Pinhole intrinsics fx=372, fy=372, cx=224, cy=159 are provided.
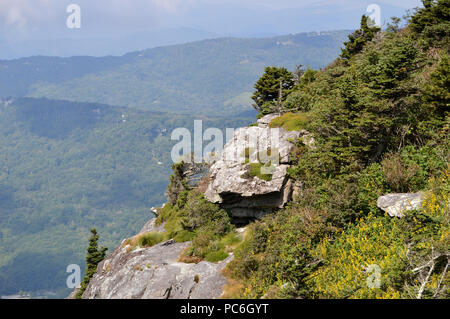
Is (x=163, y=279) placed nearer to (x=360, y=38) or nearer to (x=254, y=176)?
(x=254, y=176)

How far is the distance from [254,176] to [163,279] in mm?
7743

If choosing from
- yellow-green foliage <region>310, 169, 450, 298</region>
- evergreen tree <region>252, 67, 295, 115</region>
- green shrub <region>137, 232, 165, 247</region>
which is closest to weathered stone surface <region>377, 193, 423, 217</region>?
yellow-green foliage <region>310, 169, 450, 298</region>

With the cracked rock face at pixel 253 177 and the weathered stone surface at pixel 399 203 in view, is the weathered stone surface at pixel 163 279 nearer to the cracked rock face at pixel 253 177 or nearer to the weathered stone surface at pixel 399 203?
the cracked rock face at pixel 253 177

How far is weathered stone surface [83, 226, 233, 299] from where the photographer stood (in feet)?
50.6

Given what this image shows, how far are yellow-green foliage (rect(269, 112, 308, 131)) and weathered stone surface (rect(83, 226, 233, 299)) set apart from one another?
10.0m

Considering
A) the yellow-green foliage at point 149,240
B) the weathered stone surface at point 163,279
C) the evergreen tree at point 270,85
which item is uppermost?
the evergreen tree at point 270,85

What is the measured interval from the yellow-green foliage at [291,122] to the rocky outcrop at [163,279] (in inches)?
391

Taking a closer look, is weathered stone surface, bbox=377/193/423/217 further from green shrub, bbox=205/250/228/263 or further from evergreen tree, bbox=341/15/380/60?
evergreen tree, bbox=341/15/380/60

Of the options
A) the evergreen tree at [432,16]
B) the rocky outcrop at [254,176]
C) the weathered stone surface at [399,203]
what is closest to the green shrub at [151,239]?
the rocky outcrop at [254,176]

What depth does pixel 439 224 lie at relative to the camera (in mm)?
11555

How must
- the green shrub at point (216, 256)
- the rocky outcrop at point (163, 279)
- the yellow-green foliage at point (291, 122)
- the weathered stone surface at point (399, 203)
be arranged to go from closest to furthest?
1. the weathered stone surface at point (399, 203)
2. the rocky outcrop at point (163, 279)
3. the green shrub at point (216, 256)
4. the yellow-green foliage at point (291, 122)

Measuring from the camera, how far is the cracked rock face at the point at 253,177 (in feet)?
68.0
